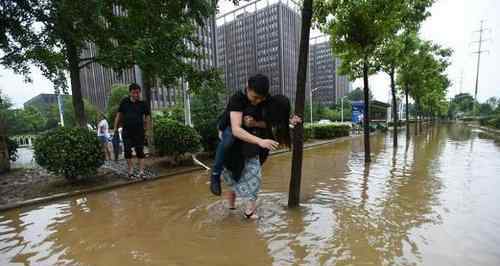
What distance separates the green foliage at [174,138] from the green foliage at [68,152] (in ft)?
5.50

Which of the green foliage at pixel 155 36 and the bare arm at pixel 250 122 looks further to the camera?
the green foliage at pixel 155 36

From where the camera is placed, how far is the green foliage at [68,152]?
492 cm

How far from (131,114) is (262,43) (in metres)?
74.9

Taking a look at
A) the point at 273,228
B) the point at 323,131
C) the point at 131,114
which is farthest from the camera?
the point at 323,131

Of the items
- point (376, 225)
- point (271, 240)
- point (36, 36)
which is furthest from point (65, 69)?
point (376, 225)

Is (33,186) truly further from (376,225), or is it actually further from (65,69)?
(376,225)

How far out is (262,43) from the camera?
75.4m

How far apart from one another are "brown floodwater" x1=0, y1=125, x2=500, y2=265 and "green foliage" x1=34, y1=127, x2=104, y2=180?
26.8 inches

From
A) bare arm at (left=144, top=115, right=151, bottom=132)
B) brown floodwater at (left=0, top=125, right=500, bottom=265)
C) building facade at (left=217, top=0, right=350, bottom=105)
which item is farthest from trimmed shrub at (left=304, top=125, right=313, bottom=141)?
building facade at (left=217, top=0, right=350, bottom=105)

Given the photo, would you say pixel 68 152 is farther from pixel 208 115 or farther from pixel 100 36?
pixel 208 115

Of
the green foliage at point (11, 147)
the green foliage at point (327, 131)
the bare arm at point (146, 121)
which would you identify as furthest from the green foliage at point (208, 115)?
the green foliage at point (327, 131)

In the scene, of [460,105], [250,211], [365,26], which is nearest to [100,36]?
[250,211]

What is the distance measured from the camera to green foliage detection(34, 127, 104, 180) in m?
4.92

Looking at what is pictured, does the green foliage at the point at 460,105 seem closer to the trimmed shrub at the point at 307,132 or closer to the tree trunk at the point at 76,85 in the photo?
the trimmed shrub at the point at 307,132
